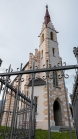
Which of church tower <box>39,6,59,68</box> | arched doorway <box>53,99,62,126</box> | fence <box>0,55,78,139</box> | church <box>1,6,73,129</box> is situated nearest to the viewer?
fence <box>0,55,78,139</box>

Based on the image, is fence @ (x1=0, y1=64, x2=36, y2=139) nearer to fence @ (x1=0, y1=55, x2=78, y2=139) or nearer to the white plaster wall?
fence @ (x1=0, y1=55, x2=78, y2=139)

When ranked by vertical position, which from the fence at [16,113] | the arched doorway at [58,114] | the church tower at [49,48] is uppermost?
the church tower at [49,48]

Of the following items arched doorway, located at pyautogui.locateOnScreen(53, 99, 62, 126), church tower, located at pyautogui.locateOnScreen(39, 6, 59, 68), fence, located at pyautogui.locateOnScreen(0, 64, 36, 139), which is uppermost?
church tower, located at pyautogui.locateOnScreen(39, 6, 59, 68)

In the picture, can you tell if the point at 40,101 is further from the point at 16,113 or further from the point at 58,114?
the point at 16,113

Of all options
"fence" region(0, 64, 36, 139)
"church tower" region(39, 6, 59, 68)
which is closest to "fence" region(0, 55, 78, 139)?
"fence" region(0, 64, 36, 139)

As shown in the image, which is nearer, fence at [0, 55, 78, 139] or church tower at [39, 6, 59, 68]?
fence at [0, 55, 78, 139]

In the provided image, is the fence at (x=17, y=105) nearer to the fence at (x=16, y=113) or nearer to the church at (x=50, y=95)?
the fence at (x=16, y=113)

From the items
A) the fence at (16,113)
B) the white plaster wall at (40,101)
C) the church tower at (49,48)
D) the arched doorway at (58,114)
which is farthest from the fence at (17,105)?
the church tower at (49,48)

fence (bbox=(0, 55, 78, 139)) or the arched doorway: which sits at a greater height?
fence (bbox=(0, 55, 78, 139))

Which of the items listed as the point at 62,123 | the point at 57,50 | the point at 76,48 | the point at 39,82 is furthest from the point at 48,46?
the point at 76,48

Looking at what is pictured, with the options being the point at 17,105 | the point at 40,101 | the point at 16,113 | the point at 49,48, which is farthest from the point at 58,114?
the point at 17,105

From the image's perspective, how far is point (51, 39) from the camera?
57.1 ft

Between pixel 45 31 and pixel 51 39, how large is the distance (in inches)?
70.2

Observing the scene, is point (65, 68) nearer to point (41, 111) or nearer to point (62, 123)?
point (41, 111)
